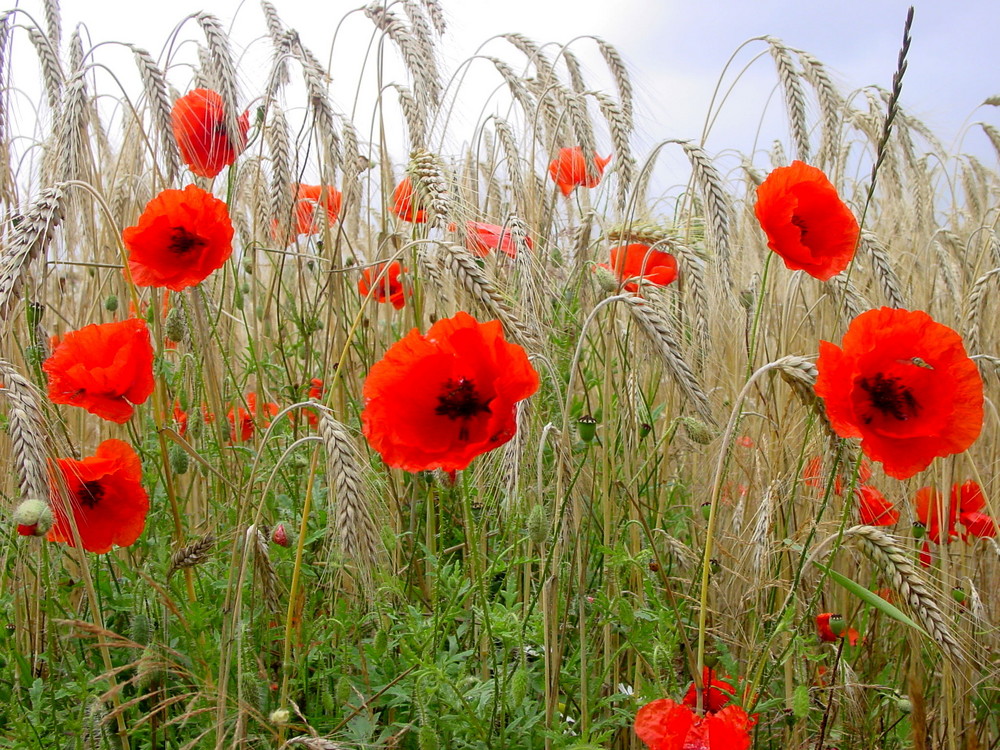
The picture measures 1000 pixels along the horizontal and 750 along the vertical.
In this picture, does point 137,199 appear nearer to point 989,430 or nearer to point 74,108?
point 74,108

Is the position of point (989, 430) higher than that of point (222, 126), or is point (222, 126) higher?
point (222, 126)

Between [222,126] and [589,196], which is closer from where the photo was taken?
[222,126]

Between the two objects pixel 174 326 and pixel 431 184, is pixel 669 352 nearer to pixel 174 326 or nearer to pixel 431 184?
pixel 431 184

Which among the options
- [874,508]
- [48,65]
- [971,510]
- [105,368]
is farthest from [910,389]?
[48,65]

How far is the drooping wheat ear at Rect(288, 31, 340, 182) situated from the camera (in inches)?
89.2

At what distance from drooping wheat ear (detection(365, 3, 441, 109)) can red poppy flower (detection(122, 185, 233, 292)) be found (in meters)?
0.73

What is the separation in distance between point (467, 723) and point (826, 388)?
0.83m

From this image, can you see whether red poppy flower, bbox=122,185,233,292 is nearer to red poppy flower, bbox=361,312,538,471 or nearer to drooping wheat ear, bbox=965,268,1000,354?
red poppy flower, bbox=361,312,538,471

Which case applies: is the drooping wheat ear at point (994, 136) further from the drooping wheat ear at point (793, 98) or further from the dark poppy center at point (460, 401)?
the dark poppy center at point (460, 401)

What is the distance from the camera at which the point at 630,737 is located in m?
1.83

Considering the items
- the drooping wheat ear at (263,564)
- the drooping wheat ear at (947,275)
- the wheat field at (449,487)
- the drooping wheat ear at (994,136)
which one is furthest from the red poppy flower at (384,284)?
the drooping wheat ear at (994,136)

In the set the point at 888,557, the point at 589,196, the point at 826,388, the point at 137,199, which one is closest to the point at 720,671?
the point at 888,557

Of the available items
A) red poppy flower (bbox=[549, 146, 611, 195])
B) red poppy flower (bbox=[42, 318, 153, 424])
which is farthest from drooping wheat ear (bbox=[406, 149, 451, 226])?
red poppy flower (bbox=[549, 146, 611, 195])

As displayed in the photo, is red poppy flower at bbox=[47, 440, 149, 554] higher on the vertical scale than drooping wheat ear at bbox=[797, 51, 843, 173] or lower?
lower
